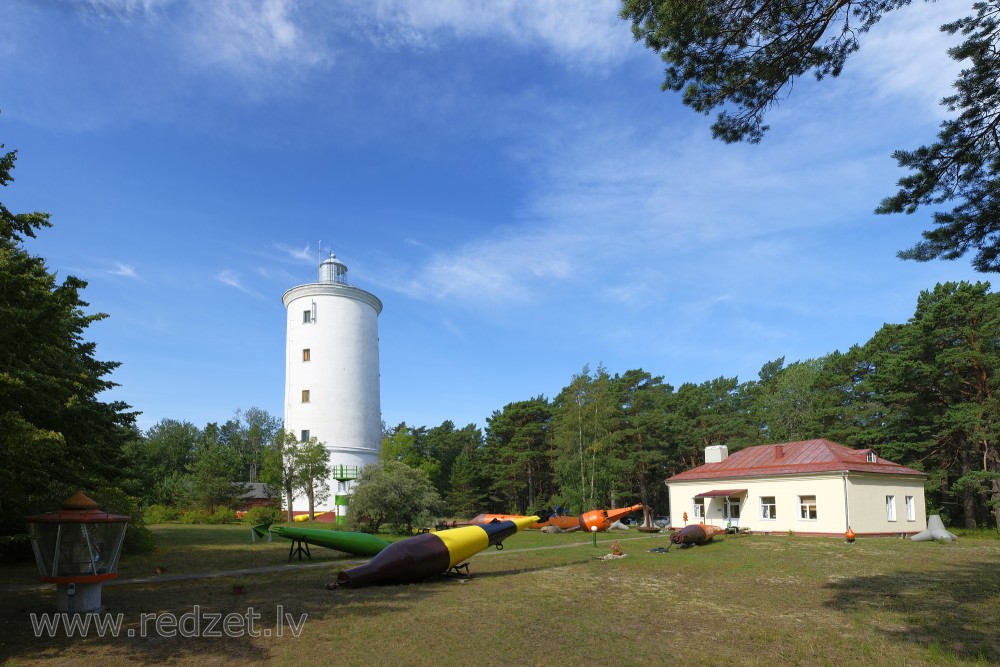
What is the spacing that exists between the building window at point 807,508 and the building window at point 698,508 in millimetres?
5916

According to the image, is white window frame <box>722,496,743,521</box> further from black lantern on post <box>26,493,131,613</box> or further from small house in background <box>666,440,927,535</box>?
black lantern on post <box>26,493,131,613</box>

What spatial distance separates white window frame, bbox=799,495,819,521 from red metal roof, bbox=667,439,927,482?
144 centimetres

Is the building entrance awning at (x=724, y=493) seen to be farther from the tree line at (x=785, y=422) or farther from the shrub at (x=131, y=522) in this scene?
the shrub at (x=131, y=522)

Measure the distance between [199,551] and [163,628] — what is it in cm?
1373

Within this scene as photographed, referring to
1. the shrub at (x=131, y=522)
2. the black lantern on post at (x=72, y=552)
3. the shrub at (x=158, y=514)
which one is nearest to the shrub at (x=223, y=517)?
the shrub at (x=158, y=514)

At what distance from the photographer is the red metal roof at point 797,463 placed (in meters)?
31.3

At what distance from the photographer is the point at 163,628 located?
10.4m

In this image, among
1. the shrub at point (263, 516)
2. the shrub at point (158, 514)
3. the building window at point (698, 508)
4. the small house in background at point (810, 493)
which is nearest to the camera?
the small house in background at point (810, 493)

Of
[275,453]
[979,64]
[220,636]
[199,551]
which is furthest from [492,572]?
[275,453]

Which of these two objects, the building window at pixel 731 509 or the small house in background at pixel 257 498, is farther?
the small house in background at pixel 257 498

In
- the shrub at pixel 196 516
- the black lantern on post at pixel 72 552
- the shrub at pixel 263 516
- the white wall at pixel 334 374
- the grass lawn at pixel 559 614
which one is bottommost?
the shrub at pixel 196 516

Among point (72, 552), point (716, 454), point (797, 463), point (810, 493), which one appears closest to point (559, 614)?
point (72, 552)

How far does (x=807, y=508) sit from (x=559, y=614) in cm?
2487

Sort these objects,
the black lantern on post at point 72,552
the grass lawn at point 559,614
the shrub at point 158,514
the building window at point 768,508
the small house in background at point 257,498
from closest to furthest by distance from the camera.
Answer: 1. the grass lawn at point 559,614
2. the black lantern on post at point 72,552
3. the building window at point 768,508
4. the shrub at point 158,514
5. the small house in background at point 257,498
